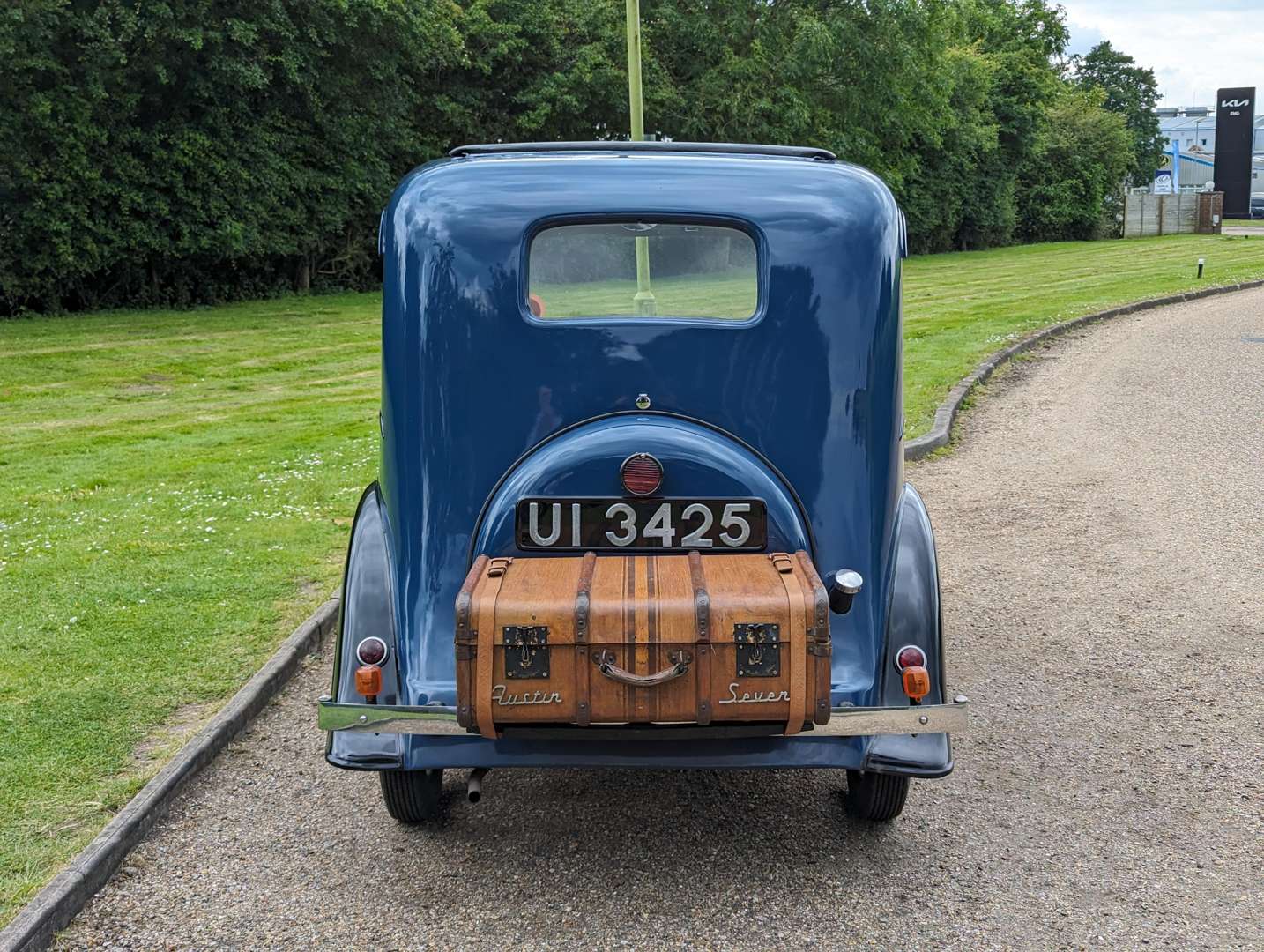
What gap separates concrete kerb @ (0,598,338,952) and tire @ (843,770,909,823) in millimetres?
2437

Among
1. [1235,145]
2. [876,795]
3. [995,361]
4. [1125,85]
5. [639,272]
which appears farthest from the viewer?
[1125,85]

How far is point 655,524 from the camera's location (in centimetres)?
412

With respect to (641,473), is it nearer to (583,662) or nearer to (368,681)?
(583,662)

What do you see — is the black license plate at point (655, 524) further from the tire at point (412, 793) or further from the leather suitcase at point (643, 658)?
the tire at point (412, 793)

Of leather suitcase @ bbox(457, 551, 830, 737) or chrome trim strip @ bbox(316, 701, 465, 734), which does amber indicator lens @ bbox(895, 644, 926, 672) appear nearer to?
leather suitcase @ bbox(457, 551, 830, 737)

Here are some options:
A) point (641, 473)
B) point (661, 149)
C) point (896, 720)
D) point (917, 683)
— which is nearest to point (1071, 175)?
point (661, 149)

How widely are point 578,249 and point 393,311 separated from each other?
0.67m

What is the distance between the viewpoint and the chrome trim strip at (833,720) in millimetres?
3826

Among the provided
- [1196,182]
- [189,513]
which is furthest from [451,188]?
[1196,182]

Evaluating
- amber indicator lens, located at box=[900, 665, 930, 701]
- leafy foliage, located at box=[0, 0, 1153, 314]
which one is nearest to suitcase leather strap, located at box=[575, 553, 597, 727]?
amber indicator lens, located at box=[900, 665, 930, 701]

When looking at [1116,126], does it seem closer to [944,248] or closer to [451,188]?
[944,248]

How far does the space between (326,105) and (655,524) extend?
25302 mm

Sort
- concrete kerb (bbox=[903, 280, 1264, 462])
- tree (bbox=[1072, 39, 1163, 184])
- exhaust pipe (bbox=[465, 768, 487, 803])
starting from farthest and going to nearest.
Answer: tree (bbox=[1072, 39, 1163, 184]), concrete kerb (bbox=[903, 280, 1264, 462]), exhaust pipe (bbox=[465, 768, 487, 803])

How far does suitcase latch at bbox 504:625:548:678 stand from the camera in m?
3.54
